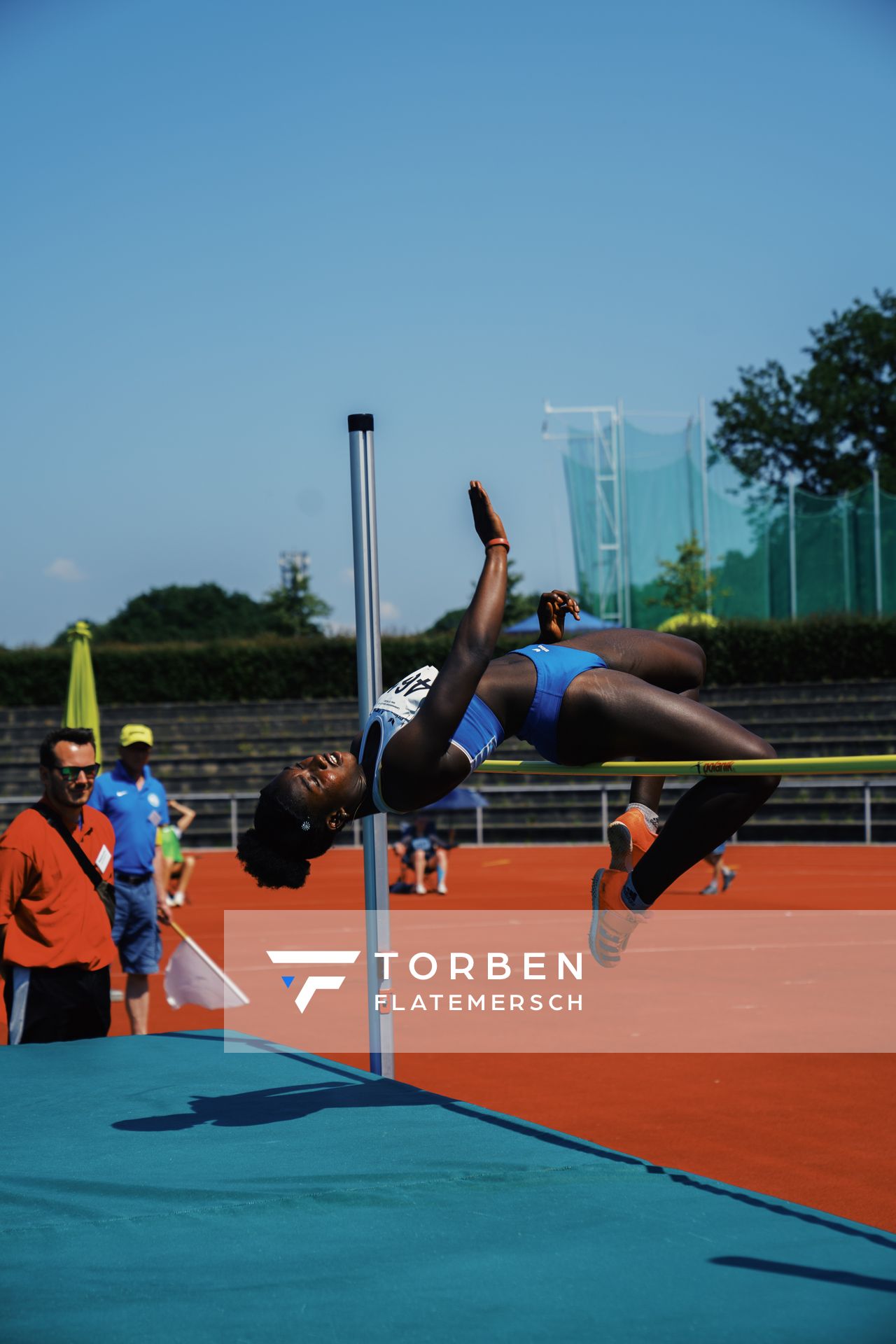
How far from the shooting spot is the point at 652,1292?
2.78m

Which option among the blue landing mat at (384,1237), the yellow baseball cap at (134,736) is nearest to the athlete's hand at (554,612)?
the blue landing mat at (384,1237)

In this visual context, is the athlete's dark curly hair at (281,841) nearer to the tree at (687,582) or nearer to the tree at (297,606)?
the tree at (687,582)

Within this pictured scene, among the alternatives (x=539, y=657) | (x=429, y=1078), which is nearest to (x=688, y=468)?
(x=429, y=1078)

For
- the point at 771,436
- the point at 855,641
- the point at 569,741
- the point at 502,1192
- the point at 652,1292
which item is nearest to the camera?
the point at 652,1292

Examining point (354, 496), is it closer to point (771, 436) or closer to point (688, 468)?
point (688, 468)

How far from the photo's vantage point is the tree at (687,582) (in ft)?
85.8

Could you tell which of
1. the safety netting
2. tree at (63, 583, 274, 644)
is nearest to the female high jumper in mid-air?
the safety netting

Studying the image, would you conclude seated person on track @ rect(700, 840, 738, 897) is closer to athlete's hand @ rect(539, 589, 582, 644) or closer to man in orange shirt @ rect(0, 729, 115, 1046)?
man in orange shirt @ rect(0, 729, 115, 1046)

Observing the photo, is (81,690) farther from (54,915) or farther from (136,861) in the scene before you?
(54,915)

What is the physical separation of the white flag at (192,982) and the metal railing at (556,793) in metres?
10.4

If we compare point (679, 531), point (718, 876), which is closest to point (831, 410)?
point (679, 531)

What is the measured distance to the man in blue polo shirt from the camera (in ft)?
24.2

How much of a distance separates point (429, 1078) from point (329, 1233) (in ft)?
11.5

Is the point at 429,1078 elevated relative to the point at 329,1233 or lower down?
lower down
